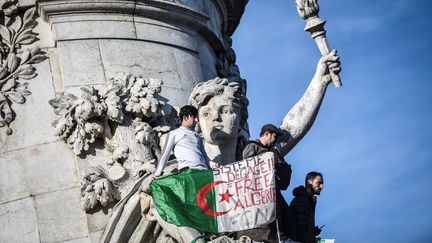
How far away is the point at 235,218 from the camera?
13.1 meters

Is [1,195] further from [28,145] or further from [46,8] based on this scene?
[46,8]

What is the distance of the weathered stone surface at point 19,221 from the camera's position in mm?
14414

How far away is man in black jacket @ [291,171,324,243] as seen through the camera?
13922 millimetres

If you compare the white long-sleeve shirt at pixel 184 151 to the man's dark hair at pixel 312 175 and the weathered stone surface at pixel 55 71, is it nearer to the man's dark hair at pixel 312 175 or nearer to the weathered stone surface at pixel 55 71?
the man's dark hair at pixel 312 175

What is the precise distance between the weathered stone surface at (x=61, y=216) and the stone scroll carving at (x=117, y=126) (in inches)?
8.1

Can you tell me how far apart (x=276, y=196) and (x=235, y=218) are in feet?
2.44

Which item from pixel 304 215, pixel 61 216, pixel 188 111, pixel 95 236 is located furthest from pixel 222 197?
pixel 61 216

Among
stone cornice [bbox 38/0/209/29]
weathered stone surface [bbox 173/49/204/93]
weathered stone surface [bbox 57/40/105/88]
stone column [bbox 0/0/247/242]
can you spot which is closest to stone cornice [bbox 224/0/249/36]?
stone column [bbox 0/0/247/242]

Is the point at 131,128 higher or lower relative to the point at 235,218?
higher

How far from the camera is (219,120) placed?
1445 cm

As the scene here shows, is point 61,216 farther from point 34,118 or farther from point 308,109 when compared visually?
point 308,109

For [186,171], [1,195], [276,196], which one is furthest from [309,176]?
[1,195]

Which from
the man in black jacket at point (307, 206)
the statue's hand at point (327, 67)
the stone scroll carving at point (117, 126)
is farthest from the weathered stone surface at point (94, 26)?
the man in black jacket at point (307, 206)

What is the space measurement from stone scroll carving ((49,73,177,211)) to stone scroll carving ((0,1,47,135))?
1.61 feet
